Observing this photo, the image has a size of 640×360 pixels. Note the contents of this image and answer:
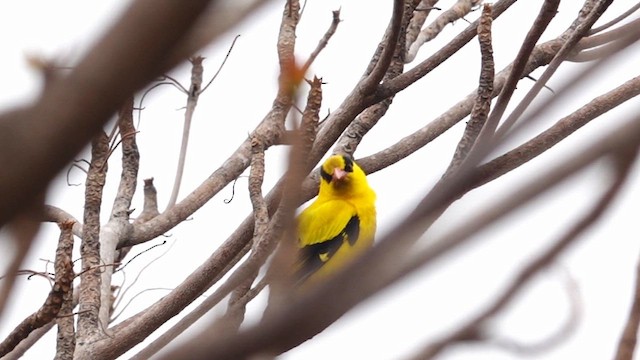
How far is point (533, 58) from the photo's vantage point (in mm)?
4570

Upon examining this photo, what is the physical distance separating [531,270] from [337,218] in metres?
4.56

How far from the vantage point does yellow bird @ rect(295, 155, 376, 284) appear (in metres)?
5.14

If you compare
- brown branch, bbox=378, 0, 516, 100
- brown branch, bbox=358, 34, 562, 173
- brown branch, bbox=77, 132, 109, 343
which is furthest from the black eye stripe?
brown branch, bbox=77, 132, 109, 343

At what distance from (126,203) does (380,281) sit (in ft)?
12.5

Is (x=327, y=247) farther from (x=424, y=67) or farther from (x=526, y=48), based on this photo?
(x=526, y=48)

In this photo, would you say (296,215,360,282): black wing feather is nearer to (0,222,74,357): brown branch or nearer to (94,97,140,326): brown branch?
(94,97,140,326): brown branch

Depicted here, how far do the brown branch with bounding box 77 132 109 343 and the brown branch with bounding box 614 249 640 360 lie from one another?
2724 millimetres

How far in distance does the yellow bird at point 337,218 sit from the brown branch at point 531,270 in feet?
12.8

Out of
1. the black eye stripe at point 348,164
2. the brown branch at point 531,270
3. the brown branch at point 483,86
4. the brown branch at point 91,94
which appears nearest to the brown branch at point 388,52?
the brown branch at point 483,86

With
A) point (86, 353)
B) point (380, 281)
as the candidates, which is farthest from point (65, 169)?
point (86, 353)

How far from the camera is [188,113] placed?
16.6 ft

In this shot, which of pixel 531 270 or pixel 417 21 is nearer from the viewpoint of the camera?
pixel 531 270

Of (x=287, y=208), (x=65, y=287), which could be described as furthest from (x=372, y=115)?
(x=287, y=208)

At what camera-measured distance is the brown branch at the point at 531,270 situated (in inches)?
33.9
